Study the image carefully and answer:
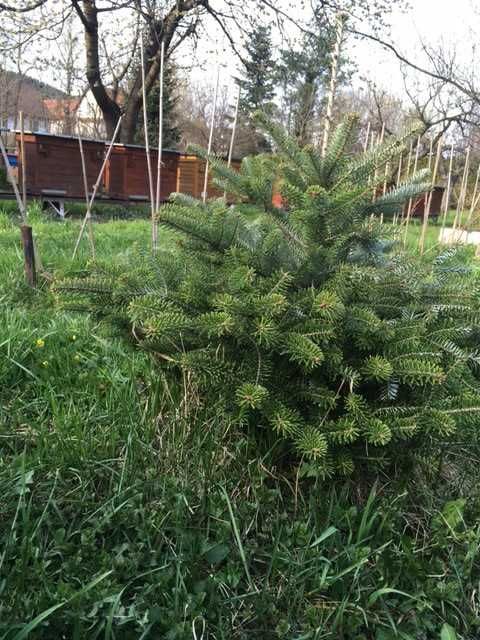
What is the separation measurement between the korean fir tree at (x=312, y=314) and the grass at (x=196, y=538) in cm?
15

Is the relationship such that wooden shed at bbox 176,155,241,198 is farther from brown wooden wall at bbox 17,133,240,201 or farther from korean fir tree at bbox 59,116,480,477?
korean fir tree at bbox 59,116,480,477

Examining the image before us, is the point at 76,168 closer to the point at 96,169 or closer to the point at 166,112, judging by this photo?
the point at 96,169

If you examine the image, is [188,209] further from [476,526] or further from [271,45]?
[271,45]

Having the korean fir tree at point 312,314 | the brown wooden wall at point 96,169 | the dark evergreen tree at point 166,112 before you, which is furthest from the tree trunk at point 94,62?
the korean fir tree at point 312,314

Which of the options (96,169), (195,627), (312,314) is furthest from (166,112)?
(195,627)

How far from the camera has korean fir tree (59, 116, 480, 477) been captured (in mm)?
1520

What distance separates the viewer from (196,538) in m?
1.55

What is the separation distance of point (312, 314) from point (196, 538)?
2.45 feet

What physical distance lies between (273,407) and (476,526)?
0.82m

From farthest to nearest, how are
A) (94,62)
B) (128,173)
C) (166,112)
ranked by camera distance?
(166,112)
(94,62)
(128,173)


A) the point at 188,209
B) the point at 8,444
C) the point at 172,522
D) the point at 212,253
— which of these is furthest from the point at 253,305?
the point at 8,444

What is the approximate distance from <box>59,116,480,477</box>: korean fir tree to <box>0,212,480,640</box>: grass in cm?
15

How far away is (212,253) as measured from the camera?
1.88 metres

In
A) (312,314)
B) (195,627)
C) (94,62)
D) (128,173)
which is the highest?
(94,62)
